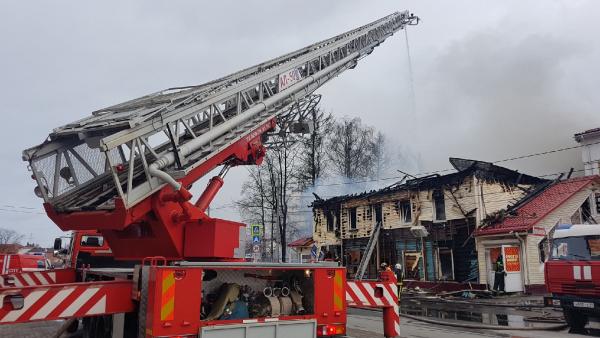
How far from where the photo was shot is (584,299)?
10422 millimetres

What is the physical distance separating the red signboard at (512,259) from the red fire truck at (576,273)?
9.14 m

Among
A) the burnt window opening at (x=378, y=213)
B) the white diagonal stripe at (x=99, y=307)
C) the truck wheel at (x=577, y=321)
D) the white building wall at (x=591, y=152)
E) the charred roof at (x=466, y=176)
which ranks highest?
the white building wall at (x=591, y=152)

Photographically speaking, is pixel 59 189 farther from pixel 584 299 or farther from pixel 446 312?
pixel 446 312

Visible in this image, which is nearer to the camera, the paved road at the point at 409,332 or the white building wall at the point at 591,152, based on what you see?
the paved road at the point at 409,332

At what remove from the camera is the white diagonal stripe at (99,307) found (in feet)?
16.9

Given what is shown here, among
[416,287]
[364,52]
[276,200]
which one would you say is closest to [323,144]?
[276,200]

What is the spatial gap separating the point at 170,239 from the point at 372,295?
295 centimetres

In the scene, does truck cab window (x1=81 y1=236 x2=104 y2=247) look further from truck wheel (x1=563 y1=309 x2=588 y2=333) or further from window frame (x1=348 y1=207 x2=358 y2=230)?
window frame (x1=348 y1=207 x2=358 y2=230)

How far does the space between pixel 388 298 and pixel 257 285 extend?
2.17 meters

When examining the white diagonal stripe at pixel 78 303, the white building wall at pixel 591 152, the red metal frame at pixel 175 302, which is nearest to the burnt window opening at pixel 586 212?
the white building wall at pixel 591 152

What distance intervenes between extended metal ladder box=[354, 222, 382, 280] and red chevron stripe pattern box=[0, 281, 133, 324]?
69.3ft

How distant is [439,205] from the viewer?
24.2 metres

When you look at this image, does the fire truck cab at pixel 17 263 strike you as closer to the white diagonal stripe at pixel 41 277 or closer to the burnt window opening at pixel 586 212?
the white diagonal stripe at pixel 41 277

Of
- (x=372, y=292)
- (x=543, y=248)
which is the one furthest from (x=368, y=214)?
(x=372, y=292)
